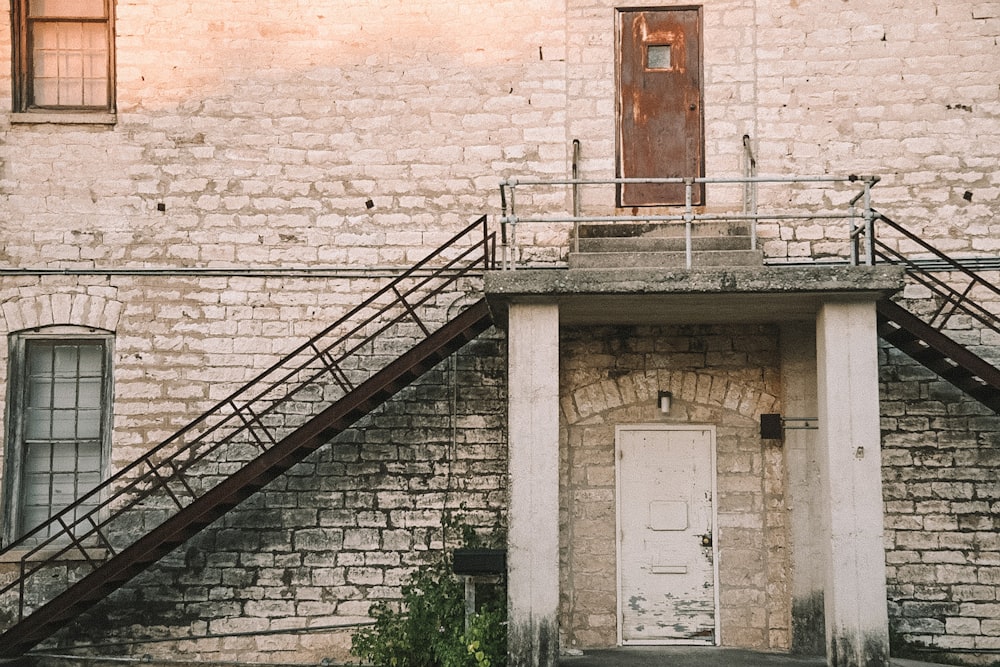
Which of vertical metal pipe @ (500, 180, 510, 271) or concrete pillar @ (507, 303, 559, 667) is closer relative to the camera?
concrete pillar @ (507, 303, 559, 667)

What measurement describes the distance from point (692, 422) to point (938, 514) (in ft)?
8.27

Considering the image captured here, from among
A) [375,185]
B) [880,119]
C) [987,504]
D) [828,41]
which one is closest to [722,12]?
[828,41]

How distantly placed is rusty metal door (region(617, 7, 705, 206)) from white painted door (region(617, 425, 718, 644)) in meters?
2.54

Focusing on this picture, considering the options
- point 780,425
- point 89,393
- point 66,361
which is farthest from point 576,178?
point 66,361

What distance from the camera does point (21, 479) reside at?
9.66m

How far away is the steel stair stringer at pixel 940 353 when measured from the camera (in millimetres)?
8227

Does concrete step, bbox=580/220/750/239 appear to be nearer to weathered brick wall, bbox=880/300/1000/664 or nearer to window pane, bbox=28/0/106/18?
weathered brick wall, bbox=880/300/1000/664

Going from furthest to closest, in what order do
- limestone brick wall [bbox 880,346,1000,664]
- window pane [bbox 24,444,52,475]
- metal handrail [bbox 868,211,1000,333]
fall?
1. window pane [bbox 24,444,52,475]
2. limestone brick wall [bbox 880,346,1000,664]
3. metal handrail [bbox 868,211,1000,333]

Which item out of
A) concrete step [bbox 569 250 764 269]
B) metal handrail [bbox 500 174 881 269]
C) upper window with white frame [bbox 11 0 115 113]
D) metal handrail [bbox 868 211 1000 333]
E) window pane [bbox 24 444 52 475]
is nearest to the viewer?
metal handrail [bbox 500 174 881 269]

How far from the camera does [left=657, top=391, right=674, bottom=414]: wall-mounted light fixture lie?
942 cm

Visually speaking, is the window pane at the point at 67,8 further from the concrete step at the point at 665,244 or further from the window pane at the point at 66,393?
the concrete step at the point at 665,244

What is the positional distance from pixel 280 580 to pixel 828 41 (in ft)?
25.6

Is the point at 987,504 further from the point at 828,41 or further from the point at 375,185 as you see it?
the point at 375,185

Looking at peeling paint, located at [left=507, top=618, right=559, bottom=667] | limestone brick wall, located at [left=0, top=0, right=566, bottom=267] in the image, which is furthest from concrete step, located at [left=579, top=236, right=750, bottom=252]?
peeling paint, located at [left=507, top=618, right=559, bottom=667]
